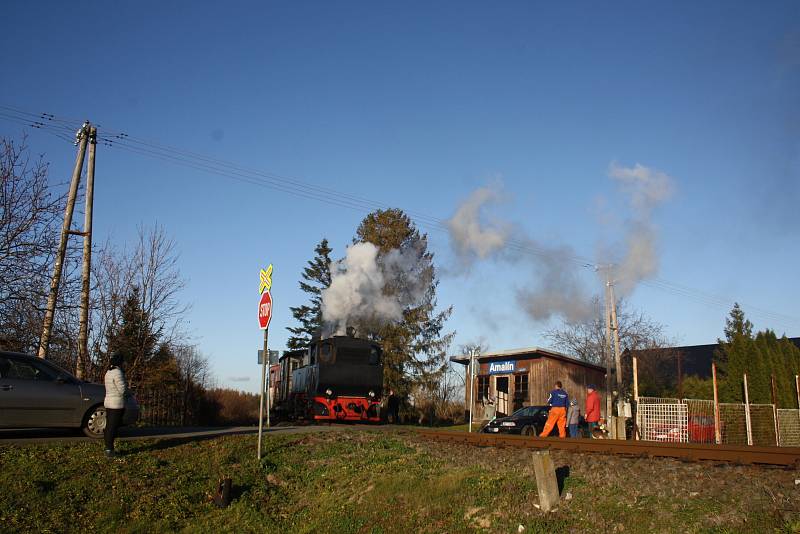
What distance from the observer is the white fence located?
65.1 ft

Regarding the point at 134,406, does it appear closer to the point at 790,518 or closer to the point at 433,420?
the point at 790,518

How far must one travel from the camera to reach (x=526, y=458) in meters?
10.9

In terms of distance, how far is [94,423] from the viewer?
41.8 feet

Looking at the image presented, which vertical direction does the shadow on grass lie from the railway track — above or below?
below

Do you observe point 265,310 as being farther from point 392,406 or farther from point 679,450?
point 392,406

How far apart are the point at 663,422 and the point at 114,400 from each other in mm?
15541

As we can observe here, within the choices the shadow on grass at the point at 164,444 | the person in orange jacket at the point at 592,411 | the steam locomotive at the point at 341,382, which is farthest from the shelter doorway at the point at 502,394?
the shadow on grass at the point at 164,444

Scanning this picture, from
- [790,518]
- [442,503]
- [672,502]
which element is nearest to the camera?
[790,518]

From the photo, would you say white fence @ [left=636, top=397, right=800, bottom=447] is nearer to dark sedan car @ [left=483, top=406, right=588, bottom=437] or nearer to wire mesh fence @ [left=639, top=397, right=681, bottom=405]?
wire mesh fence @ [left=639, top=397, right=681, bottom=405]

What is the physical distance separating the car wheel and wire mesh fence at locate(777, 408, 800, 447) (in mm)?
20719

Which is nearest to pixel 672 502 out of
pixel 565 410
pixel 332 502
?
pixel 332 502

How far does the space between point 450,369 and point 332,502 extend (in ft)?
108

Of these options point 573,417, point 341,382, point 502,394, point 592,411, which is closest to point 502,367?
point 502,394

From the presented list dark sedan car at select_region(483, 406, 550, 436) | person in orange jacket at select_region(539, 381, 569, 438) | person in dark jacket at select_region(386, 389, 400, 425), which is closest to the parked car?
person in orange jacket at select_region(539, 381, 569, 438)
